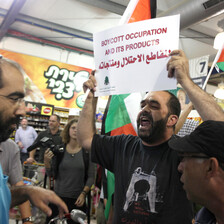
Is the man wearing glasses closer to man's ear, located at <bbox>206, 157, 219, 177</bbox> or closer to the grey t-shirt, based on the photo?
man's ear, located at <bbox>206, 157, 219, 177</bbox>

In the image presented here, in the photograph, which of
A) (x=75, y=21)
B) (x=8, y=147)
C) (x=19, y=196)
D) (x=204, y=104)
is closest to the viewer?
(x=19, y=196)

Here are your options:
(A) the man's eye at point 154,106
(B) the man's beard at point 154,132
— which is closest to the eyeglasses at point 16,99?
(B) the man's beard at point 154,132

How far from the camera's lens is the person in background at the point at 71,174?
3.15 metres

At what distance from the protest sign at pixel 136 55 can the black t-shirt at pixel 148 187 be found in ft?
1.38

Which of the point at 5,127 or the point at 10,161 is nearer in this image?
the point at 5,127

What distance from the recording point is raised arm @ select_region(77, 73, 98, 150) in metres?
1.91

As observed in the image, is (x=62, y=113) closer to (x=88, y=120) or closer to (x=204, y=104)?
(x=88, y=120)

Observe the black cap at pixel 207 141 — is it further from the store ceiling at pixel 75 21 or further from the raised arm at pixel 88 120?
the store ceiling at pixel 75 21

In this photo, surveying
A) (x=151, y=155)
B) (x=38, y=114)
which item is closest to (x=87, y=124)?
(x=151, y=155)

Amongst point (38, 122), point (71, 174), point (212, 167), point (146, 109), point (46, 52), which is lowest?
point (71, 174)

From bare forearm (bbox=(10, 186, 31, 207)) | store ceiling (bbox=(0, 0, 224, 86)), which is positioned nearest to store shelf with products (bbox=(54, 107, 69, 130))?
store ceiling (bbox=(0, 0, 224, 86))

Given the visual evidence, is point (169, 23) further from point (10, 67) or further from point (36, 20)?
point (36, 20)

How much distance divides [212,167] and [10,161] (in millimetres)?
1850

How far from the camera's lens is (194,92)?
4.81ft
